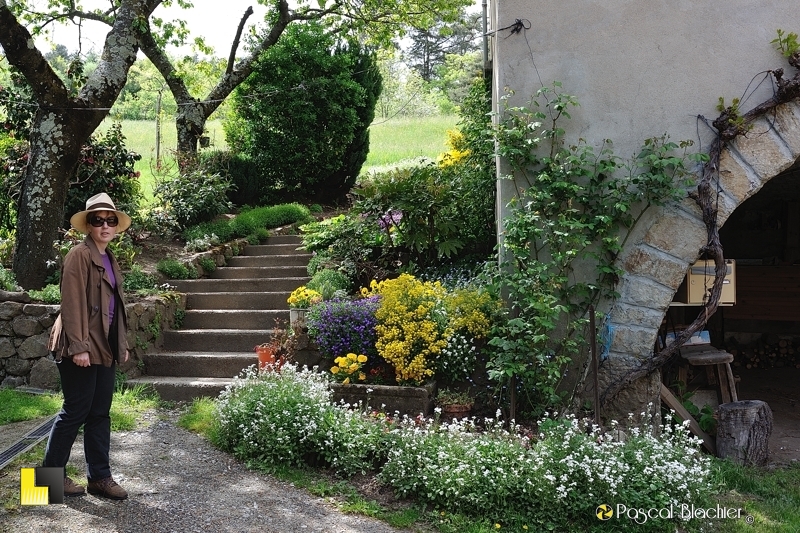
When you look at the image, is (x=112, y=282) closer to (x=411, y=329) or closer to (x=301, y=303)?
(x=411, y=329)

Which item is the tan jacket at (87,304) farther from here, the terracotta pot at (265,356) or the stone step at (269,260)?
the stone step at (269,260)

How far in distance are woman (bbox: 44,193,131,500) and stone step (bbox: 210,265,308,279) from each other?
14.8 feet

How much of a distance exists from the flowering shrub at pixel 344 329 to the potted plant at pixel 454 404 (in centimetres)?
73

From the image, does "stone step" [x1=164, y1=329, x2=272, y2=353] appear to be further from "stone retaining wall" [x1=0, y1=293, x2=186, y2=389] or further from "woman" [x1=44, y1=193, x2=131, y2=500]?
"woman" [x1=44, y1=193, x2=131, y2=500]

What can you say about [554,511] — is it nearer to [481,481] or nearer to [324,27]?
[481,481]

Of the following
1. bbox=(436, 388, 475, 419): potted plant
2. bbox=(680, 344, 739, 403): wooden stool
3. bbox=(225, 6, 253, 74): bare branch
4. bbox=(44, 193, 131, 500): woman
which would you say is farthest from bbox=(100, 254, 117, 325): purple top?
bbox=(225, 6, 253, 74): bare branch

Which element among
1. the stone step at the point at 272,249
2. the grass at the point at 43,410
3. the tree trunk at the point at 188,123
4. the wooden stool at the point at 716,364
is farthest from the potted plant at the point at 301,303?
the tree trunk at the point at 188,123

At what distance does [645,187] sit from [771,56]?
1.48 metres

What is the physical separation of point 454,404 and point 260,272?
4151 millimetres

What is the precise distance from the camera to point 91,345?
3744mm

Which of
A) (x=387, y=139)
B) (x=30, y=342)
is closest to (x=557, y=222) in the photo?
(x=30, y=342)

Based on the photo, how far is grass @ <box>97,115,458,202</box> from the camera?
20094 millimetres

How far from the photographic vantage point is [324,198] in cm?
1307

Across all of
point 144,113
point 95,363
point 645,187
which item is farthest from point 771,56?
point 144,113
